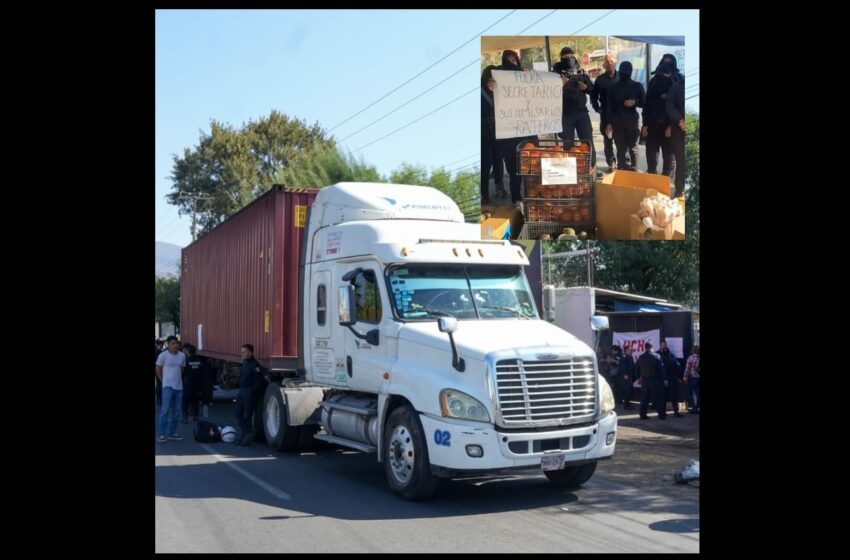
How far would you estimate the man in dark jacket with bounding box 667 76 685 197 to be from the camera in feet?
80.8

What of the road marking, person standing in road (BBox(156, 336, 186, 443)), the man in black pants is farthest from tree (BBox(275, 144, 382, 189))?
the road marking

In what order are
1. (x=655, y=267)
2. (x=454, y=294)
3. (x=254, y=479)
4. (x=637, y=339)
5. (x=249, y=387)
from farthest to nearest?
1. (x=655, y=267)
2. (x=637, y=339)
3. (x=249, y=387)
4. (x=254, y=479)
5. (x=454, y=294)

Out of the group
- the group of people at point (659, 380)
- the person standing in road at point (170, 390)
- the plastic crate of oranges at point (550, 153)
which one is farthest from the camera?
the plastic crate of oranges at point (550, 153)

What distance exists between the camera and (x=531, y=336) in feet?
30.9

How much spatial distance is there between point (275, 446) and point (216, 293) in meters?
6.31

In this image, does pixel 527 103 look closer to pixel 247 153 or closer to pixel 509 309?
pixel 509 309

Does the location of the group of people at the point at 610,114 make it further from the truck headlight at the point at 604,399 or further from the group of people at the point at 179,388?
the truck headlight at the point at 604,399

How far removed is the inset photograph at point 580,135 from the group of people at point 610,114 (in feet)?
0.09

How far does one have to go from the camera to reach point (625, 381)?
68.0 feet

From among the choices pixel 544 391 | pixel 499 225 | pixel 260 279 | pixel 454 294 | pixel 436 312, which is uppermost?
pixel 499 225

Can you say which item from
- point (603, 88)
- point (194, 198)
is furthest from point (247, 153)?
point (603, 88)

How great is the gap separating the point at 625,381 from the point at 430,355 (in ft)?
40.9

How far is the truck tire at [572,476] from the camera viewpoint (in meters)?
10.0

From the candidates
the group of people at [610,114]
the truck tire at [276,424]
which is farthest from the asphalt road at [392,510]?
the group of people at [610,114]
